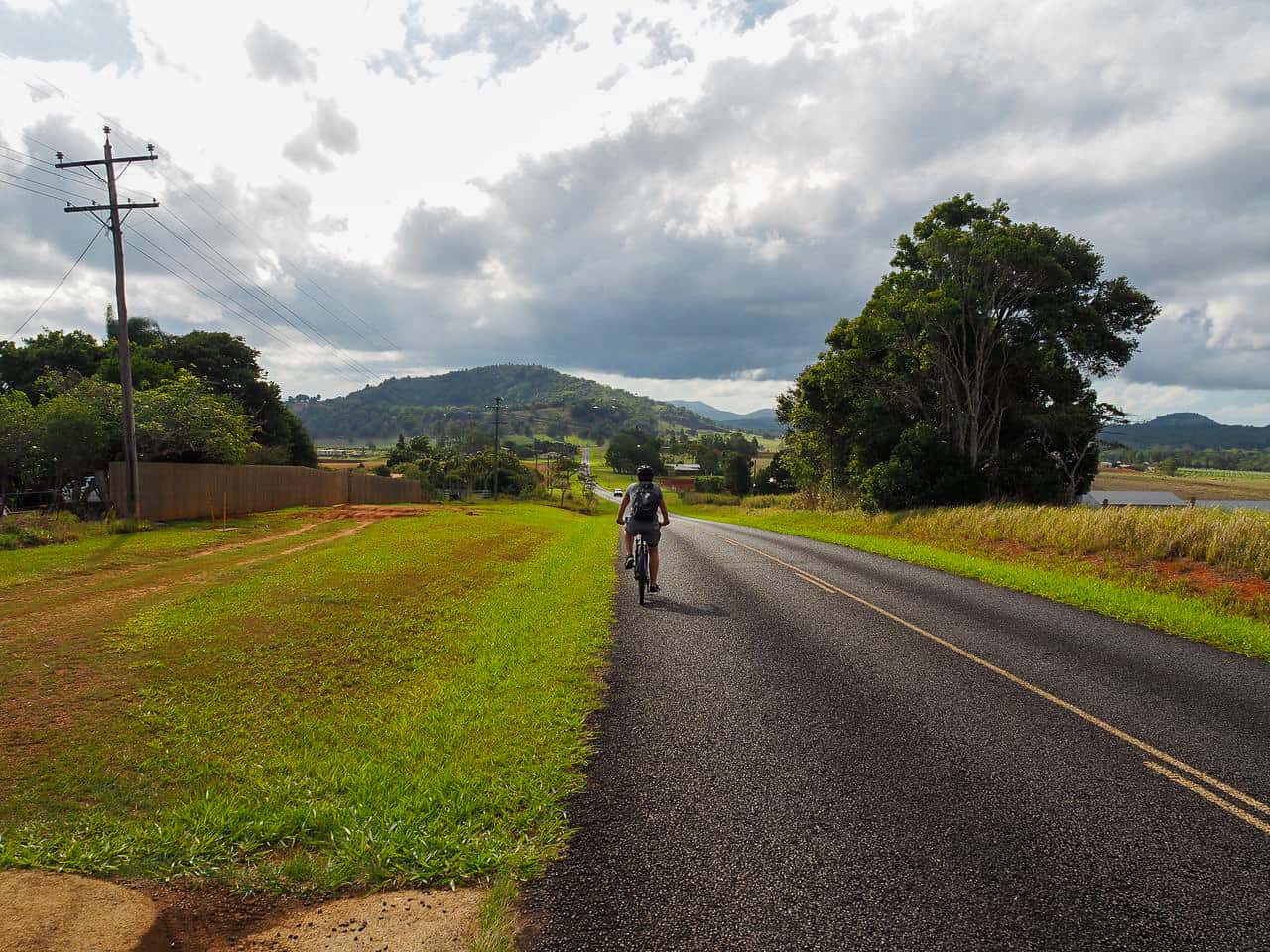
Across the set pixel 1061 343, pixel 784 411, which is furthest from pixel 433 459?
pixel 1061 343

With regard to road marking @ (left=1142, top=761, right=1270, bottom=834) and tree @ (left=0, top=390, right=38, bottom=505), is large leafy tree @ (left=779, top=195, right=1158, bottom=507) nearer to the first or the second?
road marking @ (left=1142, top=761, right=1270, bottom=834)

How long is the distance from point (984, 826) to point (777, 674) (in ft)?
10.1

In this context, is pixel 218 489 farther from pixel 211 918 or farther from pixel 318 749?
pixel 211 918

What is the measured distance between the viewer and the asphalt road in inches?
121

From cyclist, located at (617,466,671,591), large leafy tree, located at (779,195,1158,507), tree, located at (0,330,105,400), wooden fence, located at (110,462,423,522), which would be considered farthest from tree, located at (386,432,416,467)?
cyclist, located at (617,466,671,591)

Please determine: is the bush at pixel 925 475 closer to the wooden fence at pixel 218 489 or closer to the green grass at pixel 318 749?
the green grass at pixel 318 749

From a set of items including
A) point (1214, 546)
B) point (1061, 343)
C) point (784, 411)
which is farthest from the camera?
point (784, 411)

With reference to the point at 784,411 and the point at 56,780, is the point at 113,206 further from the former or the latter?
the point at 784,411

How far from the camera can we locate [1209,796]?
4305 millimetres

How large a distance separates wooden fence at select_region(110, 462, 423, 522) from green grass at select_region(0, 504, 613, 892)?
16909 millimetres

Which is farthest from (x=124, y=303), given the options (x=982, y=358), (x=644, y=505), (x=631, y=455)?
(x=631, y=455)

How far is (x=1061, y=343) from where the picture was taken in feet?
95.2

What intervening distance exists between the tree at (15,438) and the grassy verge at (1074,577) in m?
29.6

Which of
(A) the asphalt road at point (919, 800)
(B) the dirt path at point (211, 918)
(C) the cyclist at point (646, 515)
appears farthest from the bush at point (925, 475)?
(B) the dirt path at point (211, 918)
